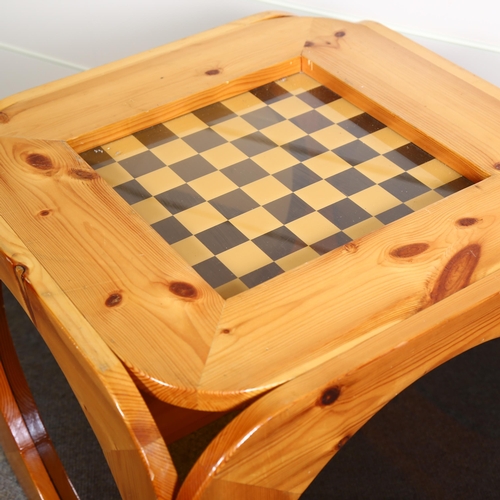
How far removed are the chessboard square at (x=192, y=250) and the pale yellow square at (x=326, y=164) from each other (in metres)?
0.20

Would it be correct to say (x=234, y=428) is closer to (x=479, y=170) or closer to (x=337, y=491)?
(x=479, y=170)

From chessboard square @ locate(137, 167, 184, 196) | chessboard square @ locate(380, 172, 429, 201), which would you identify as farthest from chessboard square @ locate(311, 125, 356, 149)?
chessboard square @ locate(137, 167, 184, 196)

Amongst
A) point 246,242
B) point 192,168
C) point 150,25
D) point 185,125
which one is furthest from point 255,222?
point 150,25

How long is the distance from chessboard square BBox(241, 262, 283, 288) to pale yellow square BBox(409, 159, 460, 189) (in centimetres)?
25

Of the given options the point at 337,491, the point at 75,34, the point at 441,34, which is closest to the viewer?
the point at 337,491

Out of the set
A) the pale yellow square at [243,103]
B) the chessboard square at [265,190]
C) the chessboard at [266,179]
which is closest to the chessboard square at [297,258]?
the chessboard at [266,179]

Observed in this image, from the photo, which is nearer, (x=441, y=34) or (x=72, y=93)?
(x=72, y=93)

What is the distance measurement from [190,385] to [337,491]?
2.24 feet

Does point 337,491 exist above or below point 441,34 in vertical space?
below

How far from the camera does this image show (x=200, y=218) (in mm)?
886

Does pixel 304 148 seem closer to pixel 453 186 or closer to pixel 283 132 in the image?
pixel 283 132

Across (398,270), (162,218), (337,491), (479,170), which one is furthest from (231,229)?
(337,491)

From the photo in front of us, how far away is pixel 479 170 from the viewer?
90cm

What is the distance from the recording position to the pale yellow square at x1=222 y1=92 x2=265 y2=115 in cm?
107
